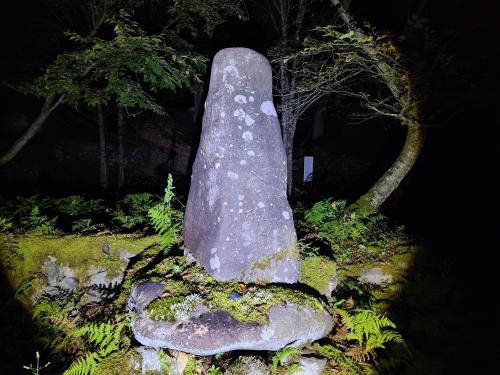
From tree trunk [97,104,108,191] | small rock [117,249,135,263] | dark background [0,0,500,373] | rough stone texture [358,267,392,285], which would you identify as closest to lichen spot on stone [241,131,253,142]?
dark background [0,0,500,373]

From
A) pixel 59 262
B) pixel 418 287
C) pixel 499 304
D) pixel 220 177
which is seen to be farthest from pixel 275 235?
pixel 499 304

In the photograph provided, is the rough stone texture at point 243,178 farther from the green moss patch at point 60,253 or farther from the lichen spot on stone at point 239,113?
the green moss patch at point 60,253

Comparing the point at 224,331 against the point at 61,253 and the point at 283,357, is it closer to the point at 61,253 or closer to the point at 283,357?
the point at 283,357

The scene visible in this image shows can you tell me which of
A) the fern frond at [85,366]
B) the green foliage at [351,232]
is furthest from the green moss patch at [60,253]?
the green foliage at [351,232]

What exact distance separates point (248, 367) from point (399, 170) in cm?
554

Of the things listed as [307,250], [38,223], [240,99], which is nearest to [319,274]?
[307,250]

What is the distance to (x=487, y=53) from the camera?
6262 mm

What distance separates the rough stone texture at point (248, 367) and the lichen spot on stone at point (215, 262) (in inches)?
42.3

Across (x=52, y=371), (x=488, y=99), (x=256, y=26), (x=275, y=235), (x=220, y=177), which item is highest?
(x=256, y=26)

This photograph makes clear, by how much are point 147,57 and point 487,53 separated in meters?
6.87

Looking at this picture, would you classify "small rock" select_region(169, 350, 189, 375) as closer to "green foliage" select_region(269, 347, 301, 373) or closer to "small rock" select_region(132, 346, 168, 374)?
"small rock" select_region(132, 346, 168, 374)

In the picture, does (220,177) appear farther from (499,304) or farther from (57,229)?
(499,304)

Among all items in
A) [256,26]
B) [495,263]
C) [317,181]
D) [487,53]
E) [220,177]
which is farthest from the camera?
[317,181]

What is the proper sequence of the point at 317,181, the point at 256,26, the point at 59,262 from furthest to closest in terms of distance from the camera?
the point at 317,181 → the point at 256,26 → the point at 59,262
